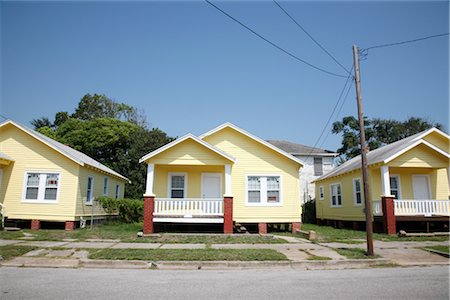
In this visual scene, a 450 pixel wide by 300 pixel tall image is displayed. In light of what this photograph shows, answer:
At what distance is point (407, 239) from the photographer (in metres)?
15.0

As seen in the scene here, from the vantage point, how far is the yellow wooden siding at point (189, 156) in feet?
56.4

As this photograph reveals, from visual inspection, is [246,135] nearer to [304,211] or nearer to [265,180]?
[265,180]

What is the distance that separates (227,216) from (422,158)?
38.1ft

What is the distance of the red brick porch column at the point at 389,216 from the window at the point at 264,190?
5503 millimetres

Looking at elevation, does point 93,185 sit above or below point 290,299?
above

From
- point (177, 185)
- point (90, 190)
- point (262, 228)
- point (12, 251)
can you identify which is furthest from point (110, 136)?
point (12, 251)

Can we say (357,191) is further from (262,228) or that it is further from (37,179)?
(37,179)

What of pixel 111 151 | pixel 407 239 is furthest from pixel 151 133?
pixel 407 239

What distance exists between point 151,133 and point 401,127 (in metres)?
35.0

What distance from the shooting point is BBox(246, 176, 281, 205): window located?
1873 centimetres

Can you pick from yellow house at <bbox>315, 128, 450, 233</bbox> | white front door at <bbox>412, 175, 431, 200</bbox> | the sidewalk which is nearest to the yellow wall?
the sidewalk

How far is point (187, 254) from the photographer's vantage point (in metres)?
10.1

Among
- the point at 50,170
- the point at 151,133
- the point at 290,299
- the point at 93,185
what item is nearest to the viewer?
the point at 290,299

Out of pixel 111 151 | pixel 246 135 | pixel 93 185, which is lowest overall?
pixel 93 185
